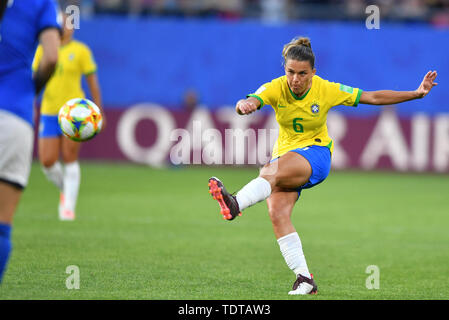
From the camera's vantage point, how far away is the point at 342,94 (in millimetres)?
6941

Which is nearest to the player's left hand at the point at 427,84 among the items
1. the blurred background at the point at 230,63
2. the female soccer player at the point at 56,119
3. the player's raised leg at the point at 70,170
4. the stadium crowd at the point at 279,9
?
the female soccer player at the point at 56,119

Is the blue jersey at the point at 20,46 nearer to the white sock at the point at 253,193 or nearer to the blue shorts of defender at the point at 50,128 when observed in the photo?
the white sock at the point at 253,193

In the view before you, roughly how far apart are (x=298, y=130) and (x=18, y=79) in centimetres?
263

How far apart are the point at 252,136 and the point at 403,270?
13048mm

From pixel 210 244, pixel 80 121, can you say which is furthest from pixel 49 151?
pixel 80 121

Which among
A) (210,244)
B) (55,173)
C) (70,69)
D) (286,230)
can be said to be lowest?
(286,230)

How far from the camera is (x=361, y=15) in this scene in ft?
76.2

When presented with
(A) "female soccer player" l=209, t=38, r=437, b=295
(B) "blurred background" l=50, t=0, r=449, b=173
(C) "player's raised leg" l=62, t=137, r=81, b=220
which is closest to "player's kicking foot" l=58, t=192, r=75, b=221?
(C) "player's raised leg" l=62, t=137, r=81, b=220

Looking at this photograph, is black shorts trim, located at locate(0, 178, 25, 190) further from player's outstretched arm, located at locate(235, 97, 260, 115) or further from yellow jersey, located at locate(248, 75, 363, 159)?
yellow jersey, located at locate(248, 75, 363, 159)

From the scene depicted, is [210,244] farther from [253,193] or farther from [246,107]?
[246,107]

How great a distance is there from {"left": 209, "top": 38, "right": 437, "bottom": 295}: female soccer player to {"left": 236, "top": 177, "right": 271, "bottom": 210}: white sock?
0.01 meters

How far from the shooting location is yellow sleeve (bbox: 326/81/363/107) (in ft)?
22.7
